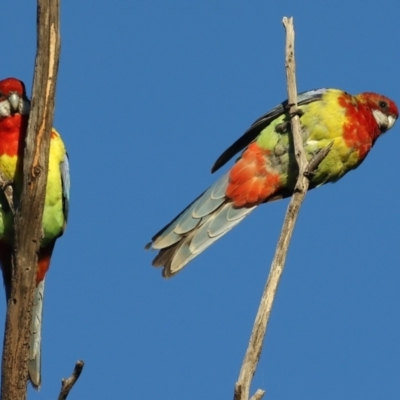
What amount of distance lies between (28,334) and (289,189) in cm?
301

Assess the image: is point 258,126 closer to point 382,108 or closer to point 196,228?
point 196,228

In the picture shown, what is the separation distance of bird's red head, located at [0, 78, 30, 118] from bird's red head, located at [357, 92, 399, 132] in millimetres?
3039

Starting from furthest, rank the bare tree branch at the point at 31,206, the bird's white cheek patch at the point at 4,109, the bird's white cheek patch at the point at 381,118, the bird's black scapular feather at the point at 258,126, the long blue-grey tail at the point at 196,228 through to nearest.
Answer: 1. the bird's white cheek patch at the point at 381,118
2. the bird's black scapular feather at the point at 258,126
3. the long blue-grey tail at the point at 196,228
4. the bird's white cheek patch at the point at 4,109
5. the bare tree branch at the point at 31,206

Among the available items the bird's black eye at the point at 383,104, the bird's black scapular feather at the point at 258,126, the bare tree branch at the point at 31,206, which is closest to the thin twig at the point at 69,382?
the bare tree branch at the point at 31,206

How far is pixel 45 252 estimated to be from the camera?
19.6 feet

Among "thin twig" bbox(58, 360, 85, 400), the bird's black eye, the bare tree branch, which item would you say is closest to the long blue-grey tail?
the bird's black eye

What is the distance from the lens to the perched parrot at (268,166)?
6230 millimetres

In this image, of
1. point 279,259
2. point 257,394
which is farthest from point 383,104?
point 257,394

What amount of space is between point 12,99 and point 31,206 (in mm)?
1751

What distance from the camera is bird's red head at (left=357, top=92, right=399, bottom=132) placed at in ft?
23.0

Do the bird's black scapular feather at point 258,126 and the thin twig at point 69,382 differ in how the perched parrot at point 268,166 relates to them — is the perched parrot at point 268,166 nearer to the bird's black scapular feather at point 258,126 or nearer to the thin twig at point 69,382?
the bird's black scapular feather at point 258,126

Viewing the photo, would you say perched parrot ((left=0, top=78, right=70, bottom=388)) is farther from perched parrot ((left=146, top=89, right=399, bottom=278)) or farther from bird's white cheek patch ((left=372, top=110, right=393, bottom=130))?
bird's white cheek patch ((left=372, top=110, right=393, bottom=130))

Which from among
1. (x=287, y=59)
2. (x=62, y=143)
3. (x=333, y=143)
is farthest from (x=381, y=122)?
(x=62, y=143)

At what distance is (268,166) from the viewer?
639 centimetres
